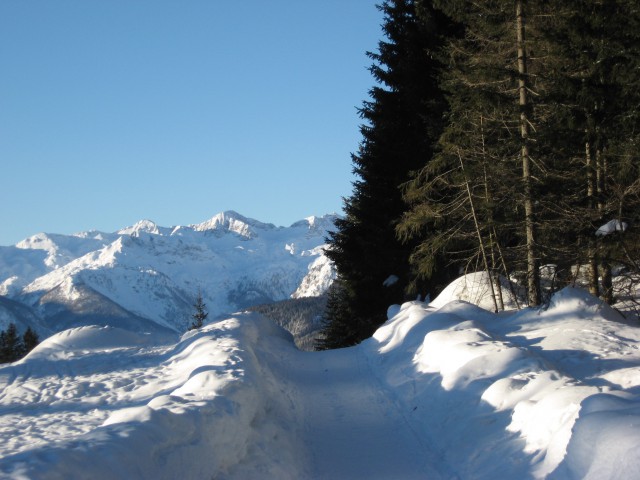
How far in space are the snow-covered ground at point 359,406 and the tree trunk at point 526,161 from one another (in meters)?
1.24

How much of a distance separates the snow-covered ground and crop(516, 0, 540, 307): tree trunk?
1.24m

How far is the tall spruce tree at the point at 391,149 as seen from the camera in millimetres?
22750

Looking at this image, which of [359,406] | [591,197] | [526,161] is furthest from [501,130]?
[359,406]

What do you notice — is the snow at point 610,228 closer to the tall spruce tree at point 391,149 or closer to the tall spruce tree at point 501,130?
the tall spruce tree at point 501,130

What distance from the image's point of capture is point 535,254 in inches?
573

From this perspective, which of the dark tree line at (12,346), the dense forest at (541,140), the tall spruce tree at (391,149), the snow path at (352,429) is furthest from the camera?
the dark tree line at (12,346)

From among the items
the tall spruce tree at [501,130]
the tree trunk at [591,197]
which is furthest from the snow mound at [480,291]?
the tree trunk at [591,197]

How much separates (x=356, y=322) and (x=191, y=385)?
780 inches

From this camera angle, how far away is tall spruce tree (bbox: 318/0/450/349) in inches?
896

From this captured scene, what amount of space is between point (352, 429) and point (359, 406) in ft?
4.41

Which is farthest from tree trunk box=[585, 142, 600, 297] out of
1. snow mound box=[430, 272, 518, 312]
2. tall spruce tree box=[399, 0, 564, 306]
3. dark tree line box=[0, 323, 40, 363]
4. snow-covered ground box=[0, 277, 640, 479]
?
dark tree line box=[0, 323, 40, 363]

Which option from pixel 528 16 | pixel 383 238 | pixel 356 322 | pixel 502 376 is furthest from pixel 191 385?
pixel 356 322

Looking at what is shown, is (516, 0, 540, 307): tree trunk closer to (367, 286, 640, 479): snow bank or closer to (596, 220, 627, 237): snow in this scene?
(367, 286, 640, 479): snow bank

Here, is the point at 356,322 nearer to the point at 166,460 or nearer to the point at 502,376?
the point at 502,376
